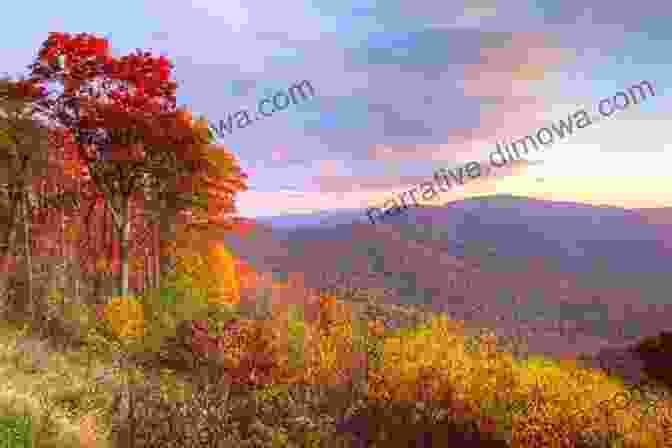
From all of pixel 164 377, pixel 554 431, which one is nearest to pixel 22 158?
pixel 164 377

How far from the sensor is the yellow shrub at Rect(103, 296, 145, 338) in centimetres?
1447

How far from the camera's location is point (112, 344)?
1327cm

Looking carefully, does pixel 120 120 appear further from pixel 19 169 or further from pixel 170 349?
pixel 170 349

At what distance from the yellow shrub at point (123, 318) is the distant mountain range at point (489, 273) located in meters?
50.1

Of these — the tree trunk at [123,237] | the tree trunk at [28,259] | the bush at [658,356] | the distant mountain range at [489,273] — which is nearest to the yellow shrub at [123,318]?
the tree trunk at [123,237]

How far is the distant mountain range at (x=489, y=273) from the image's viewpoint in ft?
292

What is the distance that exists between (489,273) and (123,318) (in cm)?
12200

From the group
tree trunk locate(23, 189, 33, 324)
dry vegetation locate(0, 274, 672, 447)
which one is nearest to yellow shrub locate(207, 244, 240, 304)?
tree trunk locate(23, 189, 33, 324)

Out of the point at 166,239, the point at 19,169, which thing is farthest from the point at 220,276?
the point at 19,169

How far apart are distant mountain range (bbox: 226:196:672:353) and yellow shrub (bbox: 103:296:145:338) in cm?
5007

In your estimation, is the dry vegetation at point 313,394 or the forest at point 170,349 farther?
the forest at point 170,349

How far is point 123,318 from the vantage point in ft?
48.1

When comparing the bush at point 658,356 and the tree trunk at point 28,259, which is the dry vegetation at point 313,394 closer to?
the tree trunk at point 28,259

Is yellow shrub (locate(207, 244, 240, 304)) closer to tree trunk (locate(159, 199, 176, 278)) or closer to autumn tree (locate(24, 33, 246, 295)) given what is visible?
tree trunk (locate(159, 199, 176, 278))
